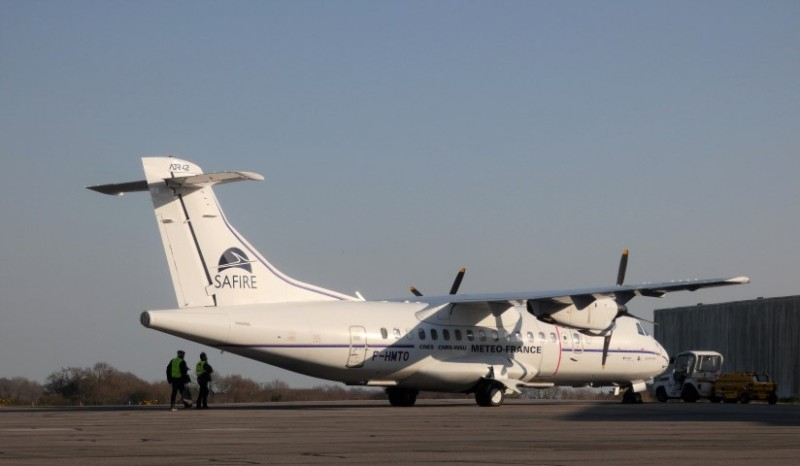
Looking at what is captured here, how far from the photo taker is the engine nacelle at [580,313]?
103 feet

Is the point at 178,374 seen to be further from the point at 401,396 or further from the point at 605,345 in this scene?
the point at 605,345

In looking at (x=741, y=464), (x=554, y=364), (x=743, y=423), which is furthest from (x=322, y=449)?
(x=554, y=364)

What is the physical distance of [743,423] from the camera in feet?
74.2

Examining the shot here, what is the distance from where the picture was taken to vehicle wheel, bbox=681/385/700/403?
4328cm

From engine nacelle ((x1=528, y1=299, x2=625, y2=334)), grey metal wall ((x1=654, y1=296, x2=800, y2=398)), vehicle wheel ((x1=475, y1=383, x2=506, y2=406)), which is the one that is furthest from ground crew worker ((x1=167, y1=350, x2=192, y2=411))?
grey metal wall ((x1=654, y1=296, x2=800, y2=398))

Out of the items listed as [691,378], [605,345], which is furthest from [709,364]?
[605,345]

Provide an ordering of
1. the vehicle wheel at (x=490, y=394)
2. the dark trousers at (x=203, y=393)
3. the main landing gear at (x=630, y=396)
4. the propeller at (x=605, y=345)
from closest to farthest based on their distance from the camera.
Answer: the dark trousers at (x=203, y=393), the vehicle wheel at (x=490, y=394), the propeller at (x=605, y=345), the main landing gear at (x=630, y=396)

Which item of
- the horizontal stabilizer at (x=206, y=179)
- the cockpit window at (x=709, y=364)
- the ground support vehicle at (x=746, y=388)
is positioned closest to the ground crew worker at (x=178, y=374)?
the horizontal stabilizer at (x=206, y=179)

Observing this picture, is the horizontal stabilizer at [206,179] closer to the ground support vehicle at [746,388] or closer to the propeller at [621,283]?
the propeller at [621,283]

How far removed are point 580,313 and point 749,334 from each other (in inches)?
971

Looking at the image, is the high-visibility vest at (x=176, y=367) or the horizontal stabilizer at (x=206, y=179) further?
the high-visibility vest at (x=176, y=367)

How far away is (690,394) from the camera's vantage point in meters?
43.5

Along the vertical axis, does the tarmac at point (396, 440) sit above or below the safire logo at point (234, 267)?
below

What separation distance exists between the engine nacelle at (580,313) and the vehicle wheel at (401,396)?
4.18 m
